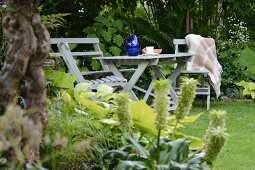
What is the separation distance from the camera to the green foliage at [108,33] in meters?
8.10

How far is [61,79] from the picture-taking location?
3348mm

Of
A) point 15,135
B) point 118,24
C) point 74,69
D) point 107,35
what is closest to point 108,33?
point 107,35

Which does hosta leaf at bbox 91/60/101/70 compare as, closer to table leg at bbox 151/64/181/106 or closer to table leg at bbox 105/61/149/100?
table leg at bbox 151/64/181/106

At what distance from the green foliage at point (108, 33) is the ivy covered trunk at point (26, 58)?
19.4ft

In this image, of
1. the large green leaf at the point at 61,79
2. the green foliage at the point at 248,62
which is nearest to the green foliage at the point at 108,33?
the green foliage at the point at 248,62

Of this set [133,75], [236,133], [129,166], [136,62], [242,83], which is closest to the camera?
[129,166]

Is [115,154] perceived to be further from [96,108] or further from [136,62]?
[136,62]

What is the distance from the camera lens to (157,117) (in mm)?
2027

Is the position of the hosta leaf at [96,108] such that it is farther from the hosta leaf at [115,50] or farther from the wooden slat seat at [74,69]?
the hosta leaf at [115,50]

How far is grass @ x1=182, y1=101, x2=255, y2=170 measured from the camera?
4.26 meters

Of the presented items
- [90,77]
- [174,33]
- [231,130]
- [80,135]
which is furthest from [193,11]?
[80,135]

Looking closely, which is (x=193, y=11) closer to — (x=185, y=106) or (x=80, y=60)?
(x=80, y=60)

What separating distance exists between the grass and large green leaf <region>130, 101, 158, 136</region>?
5.65 ft

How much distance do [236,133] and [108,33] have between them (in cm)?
315
